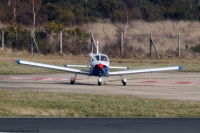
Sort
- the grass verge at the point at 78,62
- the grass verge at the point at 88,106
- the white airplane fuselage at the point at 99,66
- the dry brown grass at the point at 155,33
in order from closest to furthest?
1. the grass verge at the point at 88,106
2. the white airplane fuselage at the point at 99,66
3. the grass verge at the point at 78,62
4. the dry brown grass at the point at 155,33

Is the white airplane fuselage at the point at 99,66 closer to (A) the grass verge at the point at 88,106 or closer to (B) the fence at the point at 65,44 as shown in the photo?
(A) the grass verge at the point at 88,106

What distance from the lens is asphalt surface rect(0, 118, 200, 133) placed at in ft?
39.6

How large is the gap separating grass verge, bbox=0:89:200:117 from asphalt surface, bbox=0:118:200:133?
3.67 ft

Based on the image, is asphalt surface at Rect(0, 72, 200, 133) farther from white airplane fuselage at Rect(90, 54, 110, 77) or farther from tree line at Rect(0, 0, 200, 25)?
tree line at Rect(0, 0, 200, 25)

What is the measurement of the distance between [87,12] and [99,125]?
56.5 meters

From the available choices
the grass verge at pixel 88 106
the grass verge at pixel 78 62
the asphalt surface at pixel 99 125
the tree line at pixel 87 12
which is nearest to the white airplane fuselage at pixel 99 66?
the grass verge at pixel 88 106

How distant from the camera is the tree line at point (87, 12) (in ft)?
198

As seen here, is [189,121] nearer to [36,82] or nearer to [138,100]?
[138,100]

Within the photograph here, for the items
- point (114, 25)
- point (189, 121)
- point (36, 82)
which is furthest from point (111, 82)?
point (114, 25)

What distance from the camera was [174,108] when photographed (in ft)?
53.6

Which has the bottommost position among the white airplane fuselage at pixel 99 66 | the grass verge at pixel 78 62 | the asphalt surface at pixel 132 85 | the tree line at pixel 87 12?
the asphalt surface at pixel 132 85

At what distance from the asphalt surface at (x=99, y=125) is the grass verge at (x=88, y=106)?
3.67 ft

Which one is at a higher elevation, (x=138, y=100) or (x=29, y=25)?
(x=29, y=25)

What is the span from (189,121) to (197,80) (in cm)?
1458
